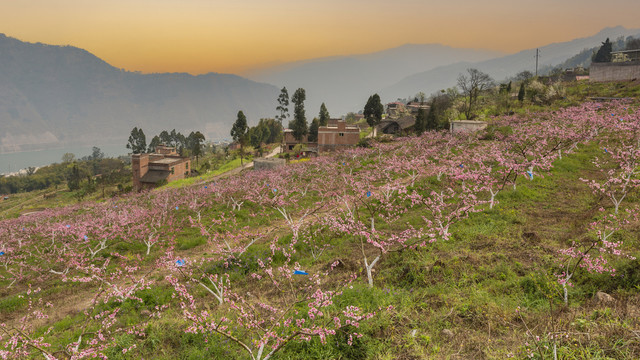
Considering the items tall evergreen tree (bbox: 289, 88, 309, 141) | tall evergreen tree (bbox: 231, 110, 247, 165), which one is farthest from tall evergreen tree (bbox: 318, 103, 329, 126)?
tall evergreen tree (bbox: 231, 110, 247, 165)

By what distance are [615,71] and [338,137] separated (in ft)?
189

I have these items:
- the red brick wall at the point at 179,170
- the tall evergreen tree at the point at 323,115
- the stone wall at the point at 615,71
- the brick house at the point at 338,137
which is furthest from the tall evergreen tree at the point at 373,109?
the red brick wall at the point at 179,170

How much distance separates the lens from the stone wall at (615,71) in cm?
5488

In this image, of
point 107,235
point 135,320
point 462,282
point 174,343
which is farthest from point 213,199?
point 462,282

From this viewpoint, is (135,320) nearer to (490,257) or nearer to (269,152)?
(490,257)

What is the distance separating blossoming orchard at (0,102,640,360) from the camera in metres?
6.91

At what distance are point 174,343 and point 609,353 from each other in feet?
32.2

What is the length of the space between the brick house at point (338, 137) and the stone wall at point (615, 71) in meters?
52.0

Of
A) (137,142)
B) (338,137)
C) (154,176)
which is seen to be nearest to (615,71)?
(338,137)

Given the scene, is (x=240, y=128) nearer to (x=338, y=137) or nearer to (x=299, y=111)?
(x=299, y=111)

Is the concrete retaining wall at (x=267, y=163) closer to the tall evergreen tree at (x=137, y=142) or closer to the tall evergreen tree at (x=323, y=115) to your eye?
the tall evergreen tree at (x=323, y=115)

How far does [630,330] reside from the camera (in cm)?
535

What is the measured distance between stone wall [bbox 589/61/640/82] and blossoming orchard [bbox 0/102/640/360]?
143 ft

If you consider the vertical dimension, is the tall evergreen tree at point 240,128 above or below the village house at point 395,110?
below
